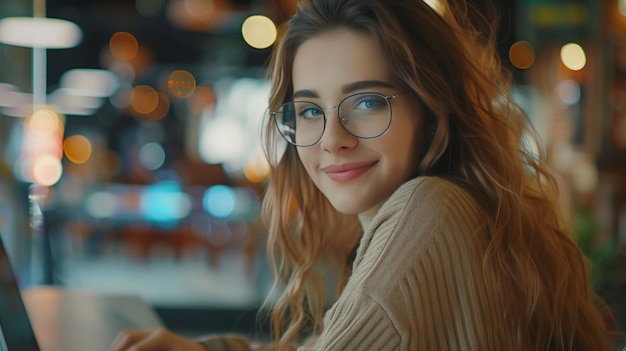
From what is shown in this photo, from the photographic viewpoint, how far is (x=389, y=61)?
1367mm

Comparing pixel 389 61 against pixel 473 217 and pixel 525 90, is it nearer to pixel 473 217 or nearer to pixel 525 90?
pixel 473 217

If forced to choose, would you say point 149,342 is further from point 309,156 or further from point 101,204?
point 101,204

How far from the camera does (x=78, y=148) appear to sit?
34.0 feet

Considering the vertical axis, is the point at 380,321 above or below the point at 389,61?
below

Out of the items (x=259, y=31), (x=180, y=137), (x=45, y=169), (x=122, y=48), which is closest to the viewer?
(x=45, y=169)

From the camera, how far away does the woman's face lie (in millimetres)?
1363

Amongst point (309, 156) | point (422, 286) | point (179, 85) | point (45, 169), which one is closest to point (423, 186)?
point (422, 286)

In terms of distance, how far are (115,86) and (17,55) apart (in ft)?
16.7

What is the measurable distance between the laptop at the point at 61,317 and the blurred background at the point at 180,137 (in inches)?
48.4

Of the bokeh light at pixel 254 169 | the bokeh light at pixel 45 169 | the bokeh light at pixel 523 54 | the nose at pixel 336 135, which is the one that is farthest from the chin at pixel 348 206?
the bokeh light at pixel 254 169

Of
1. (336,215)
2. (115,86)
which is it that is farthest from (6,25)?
(115,86)

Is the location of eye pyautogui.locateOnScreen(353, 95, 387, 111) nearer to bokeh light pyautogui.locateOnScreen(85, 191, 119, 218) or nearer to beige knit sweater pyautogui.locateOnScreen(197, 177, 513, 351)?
beige knit sweater pyautogui.locateOnScreen(197, 177, 513, 351)

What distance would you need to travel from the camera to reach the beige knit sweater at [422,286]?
110 cm

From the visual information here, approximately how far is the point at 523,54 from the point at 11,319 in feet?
17.6
